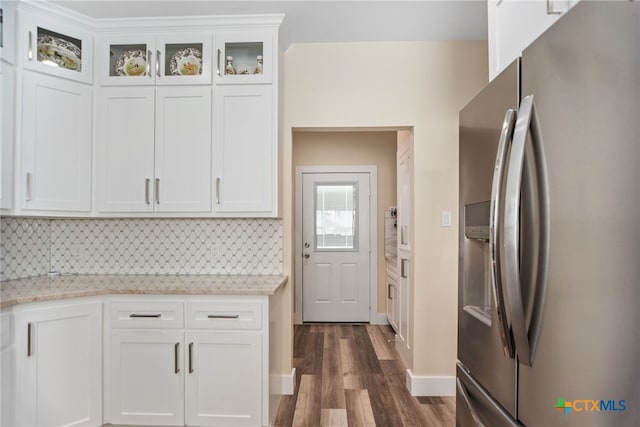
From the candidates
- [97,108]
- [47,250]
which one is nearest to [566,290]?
[97,108]

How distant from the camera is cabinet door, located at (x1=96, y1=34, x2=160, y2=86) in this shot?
262 centimetres

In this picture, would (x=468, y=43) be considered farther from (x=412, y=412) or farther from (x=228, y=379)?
(x=228, y=379)

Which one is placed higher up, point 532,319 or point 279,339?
point 532,319

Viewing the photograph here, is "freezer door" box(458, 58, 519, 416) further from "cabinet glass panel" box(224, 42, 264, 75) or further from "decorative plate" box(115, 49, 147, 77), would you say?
"decorative plate" box(115, 49, 147, 77)

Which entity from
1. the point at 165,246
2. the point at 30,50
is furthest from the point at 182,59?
the point at 165,246

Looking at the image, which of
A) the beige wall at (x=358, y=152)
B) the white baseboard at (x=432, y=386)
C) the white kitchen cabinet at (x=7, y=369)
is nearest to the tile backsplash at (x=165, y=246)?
the white kitchen cabinet at (x=7, y=369)

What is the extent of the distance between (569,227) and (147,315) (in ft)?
7.34

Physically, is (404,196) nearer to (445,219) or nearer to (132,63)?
(445,219)

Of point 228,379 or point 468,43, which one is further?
point 468,43

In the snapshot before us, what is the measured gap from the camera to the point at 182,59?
2648 mm

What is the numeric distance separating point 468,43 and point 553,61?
95.4 inches

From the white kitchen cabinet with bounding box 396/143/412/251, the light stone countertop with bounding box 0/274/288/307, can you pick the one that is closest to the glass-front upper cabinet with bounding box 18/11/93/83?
the light stone countertop with bounding box 0/274/288/307

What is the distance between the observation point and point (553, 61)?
81 centimetres

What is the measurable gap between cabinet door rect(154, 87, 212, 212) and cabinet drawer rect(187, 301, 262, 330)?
696mm
